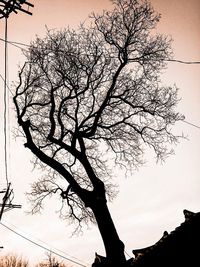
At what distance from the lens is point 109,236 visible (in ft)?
29.3

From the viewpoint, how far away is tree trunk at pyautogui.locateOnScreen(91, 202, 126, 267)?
8531 mm

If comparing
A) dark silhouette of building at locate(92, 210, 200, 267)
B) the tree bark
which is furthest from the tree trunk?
dark silhouette of building at locate(92, 210, 200, 267)

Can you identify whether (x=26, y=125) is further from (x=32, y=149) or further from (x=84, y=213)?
(x=84, y=213)

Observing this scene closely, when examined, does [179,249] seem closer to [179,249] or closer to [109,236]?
[179,249]

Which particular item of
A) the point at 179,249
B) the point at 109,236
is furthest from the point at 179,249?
the point at 109,236

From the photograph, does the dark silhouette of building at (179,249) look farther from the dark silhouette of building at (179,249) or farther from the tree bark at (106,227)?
the tree bark at (106,227)

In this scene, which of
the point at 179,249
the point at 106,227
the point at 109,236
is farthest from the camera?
the point at 106,227

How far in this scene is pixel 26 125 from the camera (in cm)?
1064

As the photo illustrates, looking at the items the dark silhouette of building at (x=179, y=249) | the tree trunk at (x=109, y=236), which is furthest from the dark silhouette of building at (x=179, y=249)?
the tree trunk at (x=109, y=236)

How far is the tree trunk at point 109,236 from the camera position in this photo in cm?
853

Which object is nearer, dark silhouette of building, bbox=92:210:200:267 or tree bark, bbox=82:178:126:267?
dark silhouette of building, bbox=92:210:200:267

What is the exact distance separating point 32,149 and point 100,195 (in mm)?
3025

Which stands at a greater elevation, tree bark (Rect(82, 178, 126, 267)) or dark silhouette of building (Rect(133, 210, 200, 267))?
tree bark (Rect(82, 178, 126, 267))

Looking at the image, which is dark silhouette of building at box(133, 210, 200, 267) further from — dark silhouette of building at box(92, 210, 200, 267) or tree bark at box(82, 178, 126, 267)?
tree bark at box(82, 178, 126, 267)
